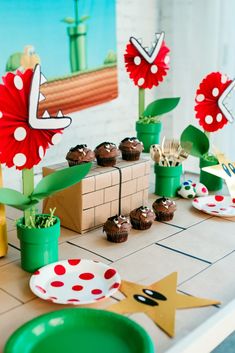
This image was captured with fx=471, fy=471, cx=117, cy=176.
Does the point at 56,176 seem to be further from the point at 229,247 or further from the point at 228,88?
the point at 228,88

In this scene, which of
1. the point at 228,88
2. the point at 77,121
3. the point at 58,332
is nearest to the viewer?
the point at 58,332

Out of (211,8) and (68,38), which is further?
(211,8)

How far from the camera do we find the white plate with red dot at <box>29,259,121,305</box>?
0.76 metres

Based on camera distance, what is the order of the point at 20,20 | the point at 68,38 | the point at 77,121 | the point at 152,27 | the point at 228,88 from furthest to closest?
the point at 152,27, the point at 77,121, the point at 68,38, the point at 20,20, the point at 228,88

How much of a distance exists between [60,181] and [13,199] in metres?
0.09

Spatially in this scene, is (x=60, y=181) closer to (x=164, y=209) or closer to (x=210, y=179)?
(x=164, y=209)

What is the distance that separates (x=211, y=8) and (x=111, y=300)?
6.41ft

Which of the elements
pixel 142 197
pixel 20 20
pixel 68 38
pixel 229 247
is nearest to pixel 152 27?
pixel 68 38

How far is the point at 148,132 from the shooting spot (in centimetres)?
146

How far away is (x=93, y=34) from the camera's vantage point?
86.9 inches

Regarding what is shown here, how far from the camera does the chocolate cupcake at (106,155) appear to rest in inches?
41.7

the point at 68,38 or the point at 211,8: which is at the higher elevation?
the point at 211,8

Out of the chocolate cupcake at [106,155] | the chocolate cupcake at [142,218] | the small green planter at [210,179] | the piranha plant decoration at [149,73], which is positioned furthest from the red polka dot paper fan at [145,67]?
the chocolate cupcake at [142,218]

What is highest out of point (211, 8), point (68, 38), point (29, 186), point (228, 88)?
point (211, 8)
